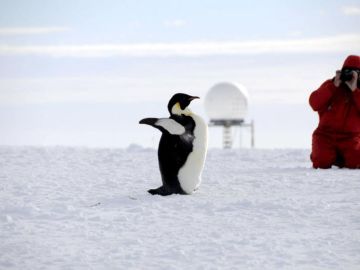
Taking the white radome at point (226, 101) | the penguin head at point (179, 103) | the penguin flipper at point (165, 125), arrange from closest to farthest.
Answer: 1. the penguin flipper at point (165, 125)
2. the penguin head at point (179, 103)
3. the white radome at point (226, 101)

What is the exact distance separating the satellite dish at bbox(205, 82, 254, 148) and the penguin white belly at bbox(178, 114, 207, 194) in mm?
16021

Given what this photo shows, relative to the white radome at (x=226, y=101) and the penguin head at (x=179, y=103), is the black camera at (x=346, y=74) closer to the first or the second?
the penguin head at (x=179, y=103)

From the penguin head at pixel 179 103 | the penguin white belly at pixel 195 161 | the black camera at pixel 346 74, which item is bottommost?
the penguin white belly at pixel 195 161

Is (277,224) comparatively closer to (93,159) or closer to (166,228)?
(166,228)

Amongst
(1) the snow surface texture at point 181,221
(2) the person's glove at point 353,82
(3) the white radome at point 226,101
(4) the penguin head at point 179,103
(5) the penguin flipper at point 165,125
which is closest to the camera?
(1) the snow surface texture at point 181,221

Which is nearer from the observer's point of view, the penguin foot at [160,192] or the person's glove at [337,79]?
the penguin foot at [160,192]

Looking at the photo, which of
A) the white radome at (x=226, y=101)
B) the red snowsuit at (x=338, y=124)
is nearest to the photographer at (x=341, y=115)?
the red snowsuit at (x=338, y=124)

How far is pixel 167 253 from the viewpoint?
3.73m

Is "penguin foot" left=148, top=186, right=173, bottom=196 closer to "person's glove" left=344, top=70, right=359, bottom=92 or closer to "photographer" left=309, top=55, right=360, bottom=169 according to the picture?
"photographer" left=309, top=55, right=360, bottom=169

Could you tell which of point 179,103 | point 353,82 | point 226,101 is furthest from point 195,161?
point 226,101

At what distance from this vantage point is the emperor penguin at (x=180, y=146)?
18.8 feet

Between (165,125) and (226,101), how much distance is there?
16368 mm

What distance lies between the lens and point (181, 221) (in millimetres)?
4613

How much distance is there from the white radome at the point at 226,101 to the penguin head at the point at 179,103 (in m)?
16.1
